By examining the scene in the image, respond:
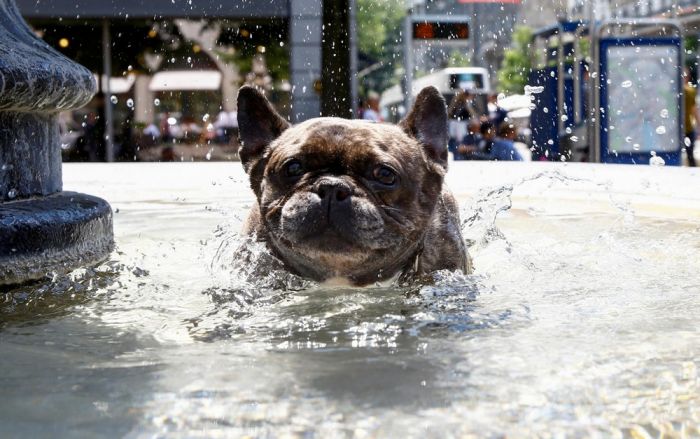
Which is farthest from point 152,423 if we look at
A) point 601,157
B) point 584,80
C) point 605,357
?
point 584,80

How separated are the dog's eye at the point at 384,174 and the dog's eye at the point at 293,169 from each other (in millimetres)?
275

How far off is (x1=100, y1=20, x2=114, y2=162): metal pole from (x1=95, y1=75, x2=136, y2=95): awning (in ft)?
0.18

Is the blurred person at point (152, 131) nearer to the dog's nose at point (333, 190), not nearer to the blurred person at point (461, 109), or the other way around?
the blurred person at point (461, 109)

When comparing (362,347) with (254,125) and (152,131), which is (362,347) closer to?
(254,125)

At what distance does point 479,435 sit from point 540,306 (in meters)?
1.42

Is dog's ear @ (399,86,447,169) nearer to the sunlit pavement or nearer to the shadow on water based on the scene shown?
the shadow on water

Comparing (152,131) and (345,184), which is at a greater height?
(152,131)

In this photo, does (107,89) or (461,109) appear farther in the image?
(107,89)

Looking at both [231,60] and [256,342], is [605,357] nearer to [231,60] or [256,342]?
[256,342]

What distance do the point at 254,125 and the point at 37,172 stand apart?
0.90m

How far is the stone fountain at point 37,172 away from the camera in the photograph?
3.32 metres

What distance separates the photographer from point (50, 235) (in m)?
3.47

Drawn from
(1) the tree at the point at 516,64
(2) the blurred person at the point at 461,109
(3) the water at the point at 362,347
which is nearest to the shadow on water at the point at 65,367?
(3) the water at the point at 362,347

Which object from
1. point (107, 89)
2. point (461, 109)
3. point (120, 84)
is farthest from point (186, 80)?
point (461, 109)
